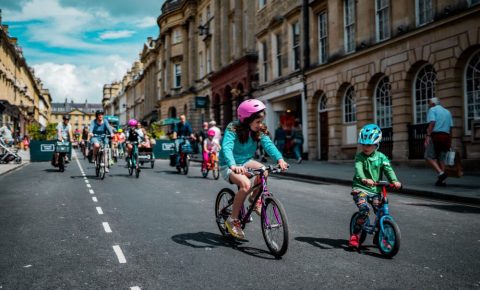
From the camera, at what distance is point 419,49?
15.6 meters

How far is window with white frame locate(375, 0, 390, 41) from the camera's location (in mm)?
17547

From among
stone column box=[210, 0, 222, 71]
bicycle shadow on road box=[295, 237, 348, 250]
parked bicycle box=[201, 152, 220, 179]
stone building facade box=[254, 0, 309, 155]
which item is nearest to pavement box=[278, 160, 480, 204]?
parked bicycle box=[201, 152, 220, 179]

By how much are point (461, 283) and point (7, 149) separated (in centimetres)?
2159

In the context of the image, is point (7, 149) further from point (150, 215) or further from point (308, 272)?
point (308, 272)

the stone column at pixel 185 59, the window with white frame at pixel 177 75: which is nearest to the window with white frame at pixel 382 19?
the stone column at pixel 185 59

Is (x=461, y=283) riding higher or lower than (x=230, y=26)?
lower

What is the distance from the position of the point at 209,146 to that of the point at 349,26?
949 cm

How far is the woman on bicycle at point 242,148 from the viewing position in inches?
194

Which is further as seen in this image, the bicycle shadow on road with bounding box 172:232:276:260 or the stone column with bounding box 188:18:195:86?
the stone column with bounding box 188:18:195:86

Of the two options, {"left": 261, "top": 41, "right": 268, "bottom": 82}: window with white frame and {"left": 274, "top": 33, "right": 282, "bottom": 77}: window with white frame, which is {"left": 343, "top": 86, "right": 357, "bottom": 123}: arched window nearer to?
{"left": 274, "top": 33, "right": 282, "bottom": 77}: window with white frame

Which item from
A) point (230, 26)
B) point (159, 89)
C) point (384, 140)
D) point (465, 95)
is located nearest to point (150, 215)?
point (465, 95)

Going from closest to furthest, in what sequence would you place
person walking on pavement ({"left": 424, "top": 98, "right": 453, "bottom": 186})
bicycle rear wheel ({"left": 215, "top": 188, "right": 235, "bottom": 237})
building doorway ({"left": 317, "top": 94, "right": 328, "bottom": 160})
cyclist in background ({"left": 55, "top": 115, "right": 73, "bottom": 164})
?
bicycle rear wheel ({"left": 215, "top": 188, "right": 235, "bottom": 237}) < person walking on pavement ({"left": 424, "top": 98, "right": 453, "bottom": 186}) < cyclist in background ({"left": 55, "top": 115, "right": 73, "bottom": 164}) < building doorway ({"left": 317, "top": 94, "right": 328, "bottom": 160})

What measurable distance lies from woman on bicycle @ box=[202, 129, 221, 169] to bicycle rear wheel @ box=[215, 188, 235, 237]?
342 inches

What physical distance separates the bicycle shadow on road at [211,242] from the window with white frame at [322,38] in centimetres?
Answer: 1777
